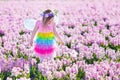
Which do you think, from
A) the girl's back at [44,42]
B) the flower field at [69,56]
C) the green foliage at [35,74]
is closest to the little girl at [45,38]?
the girl's back at [44,42]

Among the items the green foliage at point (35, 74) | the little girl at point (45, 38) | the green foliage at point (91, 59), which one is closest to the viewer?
the green foliage at point (35, 74)

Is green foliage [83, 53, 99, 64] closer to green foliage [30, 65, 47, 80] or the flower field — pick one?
the flower field

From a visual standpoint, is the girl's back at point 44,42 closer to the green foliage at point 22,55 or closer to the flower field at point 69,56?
the flower field at point 69,56

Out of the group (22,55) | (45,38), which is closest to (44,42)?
(45,38)

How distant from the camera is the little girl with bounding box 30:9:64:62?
314 inches

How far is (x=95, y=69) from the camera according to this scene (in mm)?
7469

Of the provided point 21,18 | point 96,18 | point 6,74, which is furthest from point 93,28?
point 6,74

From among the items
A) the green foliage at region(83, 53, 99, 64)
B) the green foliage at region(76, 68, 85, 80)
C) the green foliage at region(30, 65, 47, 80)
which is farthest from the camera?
the green foliage at region(83, 53, 99, 64)

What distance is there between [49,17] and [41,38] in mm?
509

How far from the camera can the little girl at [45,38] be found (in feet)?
26.1

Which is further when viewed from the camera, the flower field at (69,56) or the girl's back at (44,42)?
the girl's back at (44,42)

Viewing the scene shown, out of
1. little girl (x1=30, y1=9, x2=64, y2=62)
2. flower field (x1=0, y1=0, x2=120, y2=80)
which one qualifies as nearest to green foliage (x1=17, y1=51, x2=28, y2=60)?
flower field (x1=0, y1=0, x2=120, y2=80)

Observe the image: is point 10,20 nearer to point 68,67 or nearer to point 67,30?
point 67,30

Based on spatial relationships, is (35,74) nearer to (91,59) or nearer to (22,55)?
(22,55)
